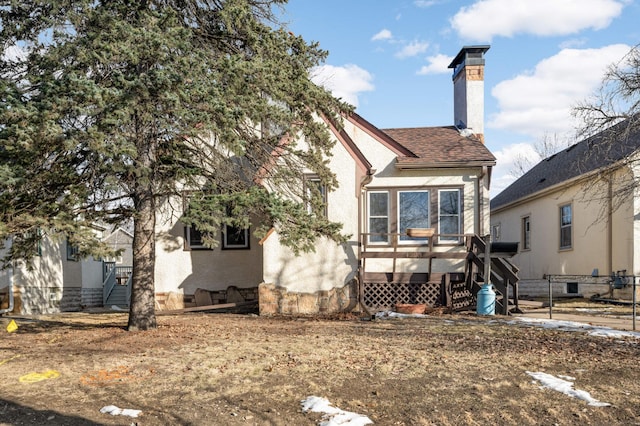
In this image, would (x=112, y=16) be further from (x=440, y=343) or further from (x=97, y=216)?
(x=440, y=343)

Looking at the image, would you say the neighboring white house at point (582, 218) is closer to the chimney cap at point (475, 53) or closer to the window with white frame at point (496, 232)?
the window with white frame at point (496, 232)

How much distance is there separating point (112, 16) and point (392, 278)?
29.9ft

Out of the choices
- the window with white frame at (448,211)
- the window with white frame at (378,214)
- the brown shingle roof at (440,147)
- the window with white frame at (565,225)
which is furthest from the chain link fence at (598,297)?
the window with white frame at (378,214)

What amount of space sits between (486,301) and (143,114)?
28.8ft

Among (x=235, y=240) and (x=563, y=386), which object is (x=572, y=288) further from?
(x=563, y=386)

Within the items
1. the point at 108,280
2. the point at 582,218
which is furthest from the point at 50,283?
the point at 582,218

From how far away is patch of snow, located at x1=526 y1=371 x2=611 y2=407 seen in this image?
5.10m

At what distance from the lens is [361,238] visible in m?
13.5

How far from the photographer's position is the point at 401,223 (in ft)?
46.8

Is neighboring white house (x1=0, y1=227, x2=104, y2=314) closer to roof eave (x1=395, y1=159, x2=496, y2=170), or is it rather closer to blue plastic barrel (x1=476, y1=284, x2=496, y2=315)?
roof eave (x1=395, y1=159, x2=496, y2=170)

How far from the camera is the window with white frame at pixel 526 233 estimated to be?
2217 centimetres

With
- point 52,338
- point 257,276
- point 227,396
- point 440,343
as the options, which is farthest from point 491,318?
point 52,338

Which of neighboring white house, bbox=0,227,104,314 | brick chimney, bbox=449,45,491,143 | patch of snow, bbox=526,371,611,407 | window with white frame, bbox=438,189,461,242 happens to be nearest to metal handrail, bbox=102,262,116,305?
neighboring white house, bbox=0,227,104,314

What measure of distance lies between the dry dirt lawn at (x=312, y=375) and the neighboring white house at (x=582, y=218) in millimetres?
6129
